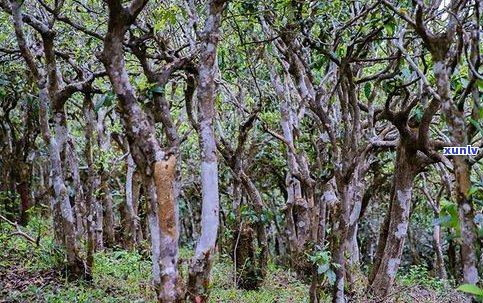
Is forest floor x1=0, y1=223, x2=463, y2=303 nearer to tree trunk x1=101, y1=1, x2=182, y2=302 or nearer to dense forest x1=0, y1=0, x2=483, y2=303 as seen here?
dense forest x1=0, y1=0, x2=483, y2=303

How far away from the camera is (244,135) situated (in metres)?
7.77

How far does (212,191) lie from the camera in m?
4.71

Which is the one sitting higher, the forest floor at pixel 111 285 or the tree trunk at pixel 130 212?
the tree trunk at pixel 130 212

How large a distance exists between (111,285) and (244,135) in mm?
2859

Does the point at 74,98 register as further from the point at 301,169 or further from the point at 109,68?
the point at 109,68

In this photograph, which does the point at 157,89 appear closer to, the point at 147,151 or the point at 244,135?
the point at 147,151

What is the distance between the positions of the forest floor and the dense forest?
0.13 ft

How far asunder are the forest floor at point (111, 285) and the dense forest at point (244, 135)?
38 mm

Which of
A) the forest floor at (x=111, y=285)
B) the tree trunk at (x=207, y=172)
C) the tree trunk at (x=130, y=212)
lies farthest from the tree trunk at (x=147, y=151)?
the tree trunk at (x=130, y=212)

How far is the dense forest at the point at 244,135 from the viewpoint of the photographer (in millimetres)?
4438

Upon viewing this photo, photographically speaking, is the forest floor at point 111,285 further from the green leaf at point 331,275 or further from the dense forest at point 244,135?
the green leaf at point 331,275

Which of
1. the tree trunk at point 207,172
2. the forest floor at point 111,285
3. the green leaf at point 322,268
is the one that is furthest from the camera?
the forest floor at point 111,285

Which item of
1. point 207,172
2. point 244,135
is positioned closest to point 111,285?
point 244,135

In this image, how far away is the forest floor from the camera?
6.13m
